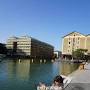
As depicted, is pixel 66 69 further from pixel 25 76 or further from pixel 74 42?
pixel 74 42

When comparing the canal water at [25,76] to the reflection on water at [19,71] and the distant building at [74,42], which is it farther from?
the distant building at [74,42]

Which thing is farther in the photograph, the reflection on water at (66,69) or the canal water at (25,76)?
the reflection on water at (66,69)

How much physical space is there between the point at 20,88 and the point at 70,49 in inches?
5555

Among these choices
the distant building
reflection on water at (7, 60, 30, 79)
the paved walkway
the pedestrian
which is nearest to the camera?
the pedestrian

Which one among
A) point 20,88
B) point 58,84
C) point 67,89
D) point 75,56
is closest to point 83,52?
point 75,56

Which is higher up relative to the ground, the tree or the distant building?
the distant building

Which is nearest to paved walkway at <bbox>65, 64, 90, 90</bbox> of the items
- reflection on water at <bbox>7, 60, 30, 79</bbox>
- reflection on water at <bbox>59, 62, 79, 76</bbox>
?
reflection on water at <bbox>7, 60, 30, 79</bbox>

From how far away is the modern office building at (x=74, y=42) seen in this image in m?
167

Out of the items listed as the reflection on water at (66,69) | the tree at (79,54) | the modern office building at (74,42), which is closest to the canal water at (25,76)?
the reflection on water at (66,69)

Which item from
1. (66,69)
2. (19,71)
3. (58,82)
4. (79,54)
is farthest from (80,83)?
(79,54)

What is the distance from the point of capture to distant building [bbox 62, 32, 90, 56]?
16725 centimetres

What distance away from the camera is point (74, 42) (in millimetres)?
169375

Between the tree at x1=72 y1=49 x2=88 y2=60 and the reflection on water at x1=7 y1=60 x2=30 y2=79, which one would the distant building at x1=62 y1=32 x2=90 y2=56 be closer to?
the tree at x1=72 y1=49 x2=88 y2=60

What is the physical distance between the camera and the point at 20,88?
32.9 metres
